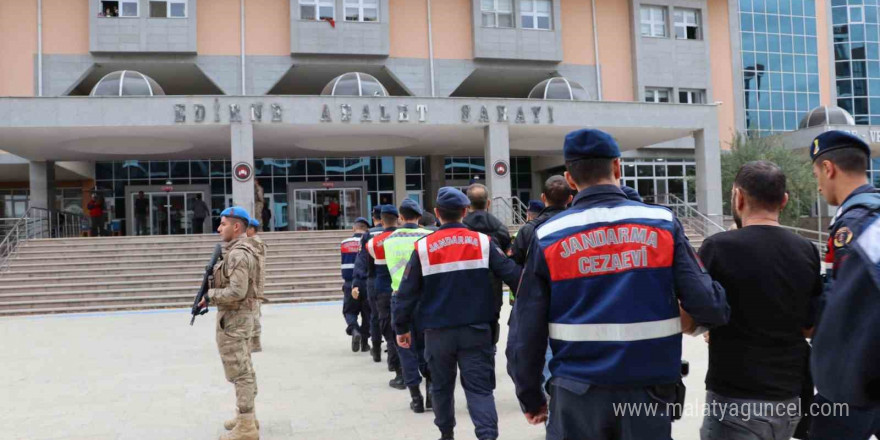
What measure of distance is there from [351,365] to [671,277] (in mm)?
6363

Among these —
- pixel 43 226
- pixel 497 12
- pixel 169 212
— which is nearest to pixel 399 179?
pixel 497 12

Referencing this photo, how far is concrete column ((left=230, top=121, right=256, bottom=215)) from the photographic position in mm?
21547

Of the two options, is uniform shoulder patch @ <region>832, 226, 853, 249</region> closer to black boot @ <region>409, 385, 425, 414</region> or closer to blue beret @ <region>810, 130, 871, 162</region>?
blue beret @ <region>810, 130, 871, 162</region>

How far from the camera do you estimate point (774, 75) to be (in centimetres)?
3581

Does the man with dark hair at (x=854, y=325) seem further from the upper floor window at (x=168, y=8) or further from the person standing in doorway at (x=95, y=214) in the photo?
the upper floor window at (x=168, y=8)

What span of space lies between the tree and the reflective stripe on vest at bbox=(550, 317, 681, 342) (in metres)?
28.4

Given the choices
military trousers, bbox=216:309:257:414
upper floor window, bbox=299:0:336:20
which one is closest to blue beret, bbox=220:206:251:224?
military trousers, bbox=216:309:257:414

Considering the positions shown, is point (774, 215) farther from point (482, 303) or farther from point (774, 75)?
point (774, 75)

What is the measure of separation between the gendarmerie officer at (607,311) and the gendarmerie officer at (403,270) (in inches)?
133

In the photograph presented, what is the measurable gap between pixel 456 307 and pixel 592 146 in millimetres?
2213

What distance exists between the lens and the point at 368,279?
8117 millimetres

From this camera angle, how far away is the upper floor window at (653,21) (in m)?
32.6

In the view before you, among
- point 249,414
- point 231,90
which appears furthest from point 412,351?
point 231,90

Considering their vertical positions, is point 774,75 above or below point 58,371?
above
